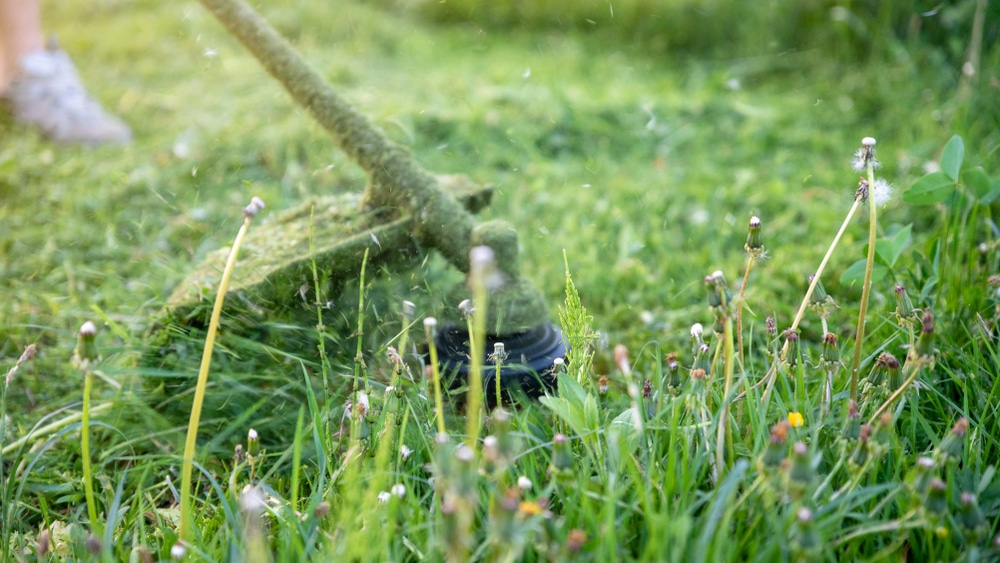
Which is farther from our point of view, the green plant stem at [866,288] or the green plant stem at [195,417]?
the green plant stem at [866,288]

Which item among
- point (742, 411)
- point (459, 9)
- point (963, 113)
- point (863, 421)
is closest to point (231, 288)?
point (742, 411)

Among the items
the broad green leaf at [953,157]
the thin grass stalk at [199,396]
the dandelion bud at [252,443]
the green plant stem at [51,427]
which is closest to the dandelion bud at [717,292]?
the thin grass stalk at [199,396]

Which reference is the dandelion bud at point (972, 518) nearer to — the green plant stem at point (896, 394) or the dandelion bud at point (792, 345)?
the green plant stem at point (896, 394)

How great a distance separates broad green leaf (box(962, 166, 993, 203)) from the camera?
1.87 m

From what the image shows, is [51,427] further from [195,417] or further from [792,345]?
[792,345]

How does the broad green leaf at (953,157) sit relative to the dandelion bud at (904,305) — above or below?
above

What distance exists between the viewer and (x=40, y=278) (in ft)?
8.53

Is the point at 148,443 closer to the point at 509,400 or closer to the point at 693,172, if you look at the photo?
the point at 509,400

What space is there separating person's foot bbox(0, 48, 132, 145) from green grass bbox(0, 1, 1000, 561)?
0.12m

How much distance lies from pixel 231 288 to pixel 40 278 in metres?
1.24

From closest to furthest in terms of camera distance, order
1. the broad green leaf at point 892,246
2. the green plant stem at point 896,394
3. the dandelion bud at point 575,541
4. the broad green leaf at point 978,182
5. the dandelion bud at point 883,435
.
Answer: the dandelion bud at point 575,541
the dandelion bud at point 883,435
the green plant stem at point 896,394
the broad green leaf at point 892,246
the broad green leaf at point 978,182

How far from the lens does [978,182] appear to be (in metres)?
1.88

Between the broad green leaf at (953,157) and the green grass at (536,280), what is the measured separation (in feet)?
0.59

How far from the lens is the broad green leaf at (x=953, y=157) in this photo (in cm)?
178
